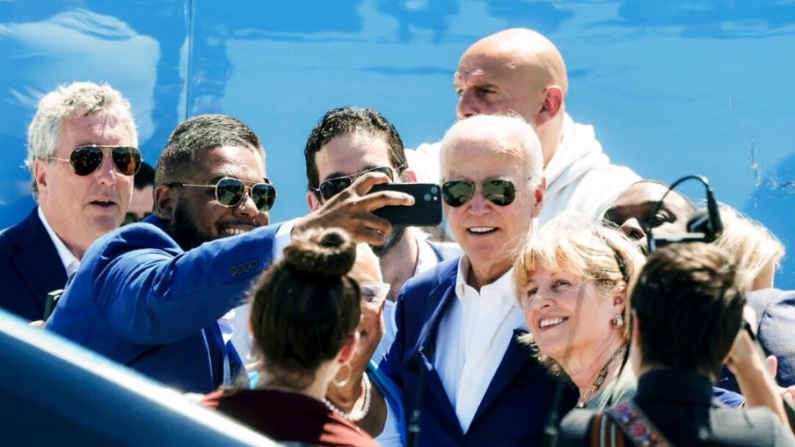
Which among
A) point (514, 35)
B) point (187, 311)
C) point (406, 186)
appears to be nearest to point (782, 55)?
point (514, 35)

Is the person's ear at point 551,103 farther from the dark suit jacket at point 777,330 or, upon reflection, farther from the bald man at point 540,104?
the dark suit jacket at point 777,330

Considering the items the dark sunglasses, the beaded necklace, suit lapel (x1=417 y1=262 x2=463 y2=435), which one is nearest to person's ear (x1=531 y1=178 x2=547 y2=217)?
the dark sunglasses

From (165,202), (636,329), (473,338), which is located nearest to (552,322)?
(473,338)

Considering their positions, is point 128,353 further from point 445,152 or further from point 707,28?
point 707,28

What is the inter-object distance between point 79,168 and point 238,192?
775 millimetres

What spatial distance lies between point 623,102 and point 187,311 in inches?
88.0

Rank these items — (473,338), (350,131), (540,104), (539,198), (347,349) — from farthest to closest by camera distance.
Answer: (540,104) → (350,131) → (539,198) → (473,338) → (347,349)

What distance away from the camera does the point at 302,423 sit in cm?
209

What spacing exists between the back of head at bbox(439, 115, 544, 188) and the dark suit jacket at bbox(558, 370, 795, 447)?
3.88ft

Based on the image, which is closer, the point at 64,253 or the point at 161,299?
the point at 161,299

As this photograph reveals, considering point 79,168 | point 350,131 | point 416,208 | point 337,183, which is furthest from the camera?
point 79,168

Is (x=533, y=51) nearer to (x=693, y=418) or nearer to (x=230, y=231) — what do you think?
(x=230, y=231)

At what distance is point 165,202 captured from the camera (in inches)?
129

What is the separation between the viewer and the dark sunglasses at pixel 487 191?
3.13 m
